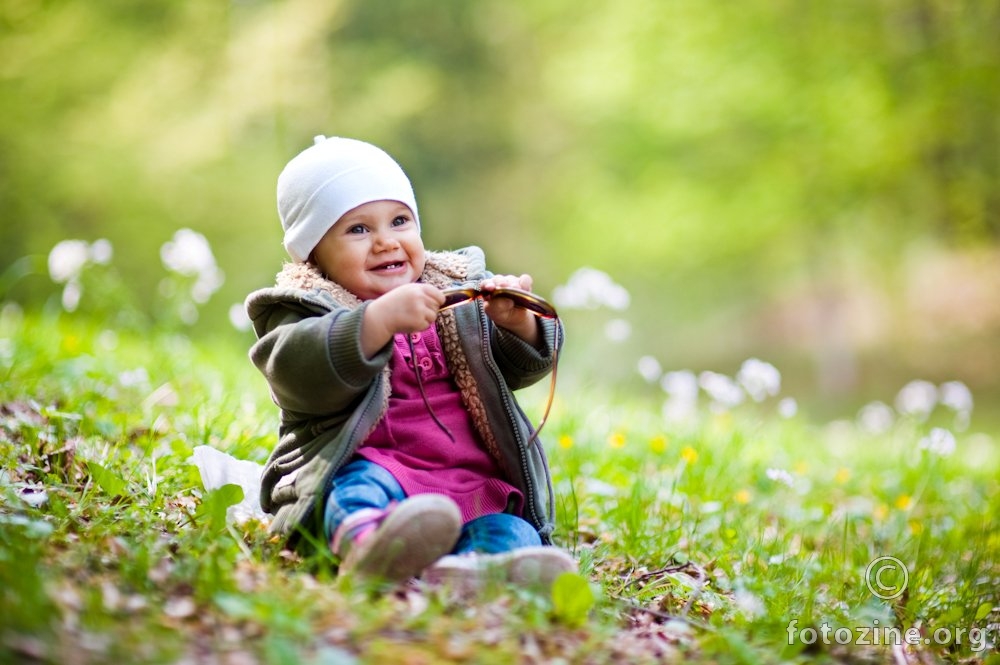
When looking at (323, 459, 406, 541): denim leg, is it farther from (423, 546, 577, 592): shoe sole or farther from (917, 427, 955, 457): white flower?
(917, 427, 955, 457): white flower

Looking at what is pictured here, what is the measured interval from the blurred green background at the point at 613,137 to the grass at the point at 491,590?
4.37m

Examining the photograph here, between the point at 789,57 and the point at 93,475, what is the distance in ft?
34.8

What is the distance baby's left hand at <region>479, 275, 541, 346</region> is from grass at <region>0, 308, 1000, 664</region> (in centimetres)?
73

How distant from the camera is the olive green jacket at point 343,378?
2.53 metres

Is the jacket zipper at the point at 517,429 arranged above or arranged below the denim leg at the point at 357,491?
above

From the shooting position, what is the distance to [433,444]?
110 inches

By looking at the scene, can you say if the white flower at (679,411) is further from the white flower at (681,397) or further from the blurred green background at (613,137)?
the blurred green background at (613,137)

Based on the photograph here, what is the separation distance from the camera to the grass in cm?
195

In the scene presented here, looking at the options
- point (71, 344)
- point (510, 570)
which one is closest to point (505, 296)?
point (510, 570)

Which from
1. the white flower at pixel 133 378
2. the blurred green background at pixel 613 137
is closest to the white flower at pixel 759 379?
the white flower at pixel 133 378

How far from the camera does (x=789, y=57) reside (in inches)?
459

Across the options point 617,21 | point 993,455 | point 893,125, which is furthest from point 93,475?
point 617,21

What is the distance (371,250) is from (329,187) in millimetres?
218

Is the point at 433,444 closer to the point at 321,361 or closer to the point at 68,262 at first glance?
the point at 321,361
